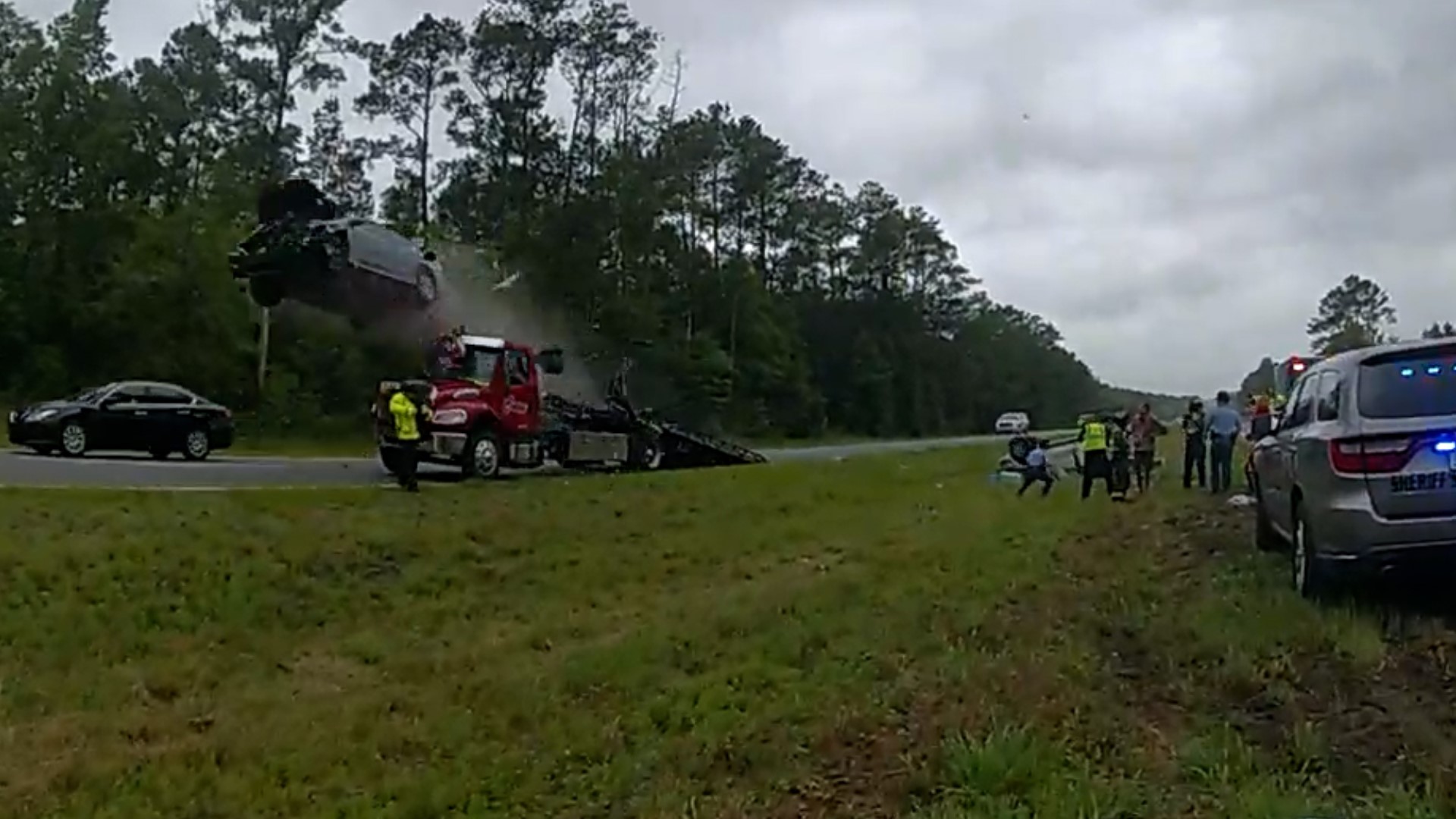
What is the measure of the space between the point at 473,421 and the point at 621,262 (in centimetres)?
3450

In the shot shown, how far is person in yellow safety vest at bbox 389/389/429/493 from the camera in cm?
2252

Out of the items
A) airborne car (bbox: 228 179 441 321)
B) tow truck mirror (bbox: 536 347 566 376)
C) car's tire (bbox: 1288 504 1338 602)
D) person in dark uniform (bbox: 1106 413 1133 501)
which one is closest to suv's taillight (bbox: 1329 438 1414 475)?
car's tire (bbox: 1288 504 1338 602)

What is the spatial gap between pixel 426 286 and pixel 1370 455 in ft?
64.3

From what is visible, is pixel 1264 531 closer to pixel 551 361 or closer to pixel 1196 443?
pixel 1196 443

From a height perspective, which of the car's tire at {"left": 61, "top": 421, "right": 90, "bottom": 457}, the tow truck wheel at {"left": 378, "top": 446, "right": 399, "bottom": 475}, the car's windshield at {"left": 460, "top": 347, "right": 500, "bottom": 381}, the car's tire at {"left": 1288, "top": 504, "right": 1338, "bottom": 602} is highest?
the car's windshield at {"left": 460, "top": 347, "right": 500, "bottom": 381}

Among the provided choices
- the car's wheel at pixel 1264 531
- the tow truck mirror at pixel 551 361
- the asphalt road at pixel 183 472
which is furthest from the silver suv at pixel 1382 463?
the tow truck mirror at pixel 551 361

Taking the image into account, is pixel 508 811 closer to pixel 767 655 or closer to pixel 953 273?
pixel 767 655

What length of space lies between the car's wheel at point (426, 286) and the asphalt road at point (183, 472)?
3148mm

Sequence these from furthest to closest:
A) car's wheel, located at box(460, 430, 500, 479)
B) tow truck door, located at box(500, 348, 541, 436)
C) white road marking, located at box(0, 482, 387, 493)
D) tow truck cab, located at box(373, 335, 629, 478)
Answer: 1. tow truck door, located at box(500, 348, 541, 436)
2. car's wheel, located at box(460, 430, 500, 479)
3. tow truck cab, located at box(373, 335, 629, 478)
4. white road marking, located at box(0, 482, 387, 493)

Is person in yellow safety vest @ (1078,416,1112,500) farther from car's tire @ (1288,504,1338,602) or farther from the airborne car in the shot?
the airborne car

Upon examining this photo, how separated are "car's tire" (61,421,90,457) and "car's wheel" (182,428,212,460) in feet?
5.52

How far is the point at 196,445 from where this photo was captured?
26.8 metres

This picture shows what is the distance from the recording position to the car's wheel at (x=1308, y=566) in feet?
30.9

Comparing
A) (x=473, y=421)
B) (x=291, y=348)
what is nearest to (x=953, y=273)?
(x=291, y=348)
